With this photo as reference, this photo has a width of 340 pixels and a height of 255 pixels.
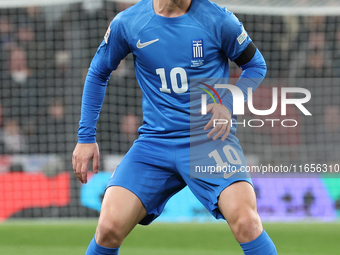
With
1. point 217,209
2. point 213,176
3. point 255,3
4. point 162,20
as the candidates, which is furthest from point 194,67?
point 255,3

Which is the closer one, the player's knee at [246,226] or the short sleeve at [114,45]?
the player's knee at [246,226]

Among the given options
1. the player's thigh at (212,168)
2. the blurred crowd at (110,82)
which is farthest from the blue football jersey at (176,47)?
the blurred crowd at (110,82)

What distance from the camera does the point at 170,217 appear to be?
5.43 meters

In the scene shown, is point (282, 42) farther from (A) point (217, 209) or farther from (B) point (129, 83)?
(A) point (217, 209)

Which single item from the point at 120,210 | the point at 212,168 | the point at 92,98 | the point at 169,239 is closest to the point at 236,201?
the point at 212,168

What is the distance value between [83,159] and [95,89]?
40 centimetres

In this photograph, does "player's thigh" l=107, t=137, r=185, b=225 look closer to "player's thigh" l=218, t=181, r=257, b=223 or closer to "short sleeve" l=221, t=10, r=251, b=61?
"player's thigh" l=218, t=181, r=257, b=223

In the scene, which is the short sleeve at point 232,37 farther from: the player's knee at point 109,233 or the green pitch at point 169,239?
the green pitch at point 169,239

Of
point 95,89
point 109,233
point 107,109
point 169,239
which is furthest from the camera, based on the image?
point 107,109

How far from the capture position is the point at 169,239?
448cm

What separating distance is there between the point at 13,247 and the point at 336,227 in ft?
10.5

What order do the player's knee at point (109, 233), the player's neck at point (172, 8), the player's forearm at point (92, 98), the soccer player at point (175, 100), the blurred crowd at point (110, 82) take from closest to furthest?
the player's knee at point (109, 233)
the soccer player at point (175, 100)
the player's neck at point (172, 8)
the player's forearm at point (92, 98)
the blurred crowd at point (110, 82)

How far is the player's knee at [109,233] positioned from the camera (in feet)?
7.11

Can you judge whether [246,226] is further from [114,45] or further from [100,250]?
[114,45]
